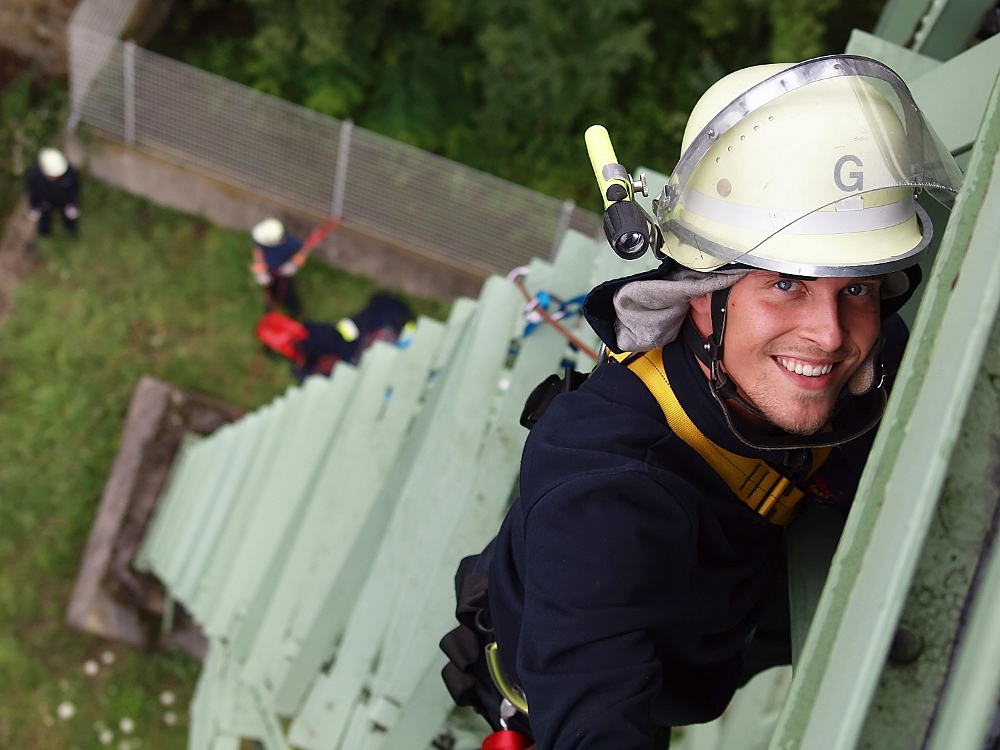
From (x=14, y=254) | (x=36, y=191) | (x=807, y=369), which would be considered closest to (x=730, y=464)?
(x=807, y=369)

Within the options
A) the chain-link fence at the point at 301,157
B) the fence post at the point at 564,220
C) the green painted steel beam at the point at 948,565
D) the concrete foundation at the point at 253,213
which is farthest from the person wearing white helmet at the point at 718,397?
the concrete foundation at the point at 253,213

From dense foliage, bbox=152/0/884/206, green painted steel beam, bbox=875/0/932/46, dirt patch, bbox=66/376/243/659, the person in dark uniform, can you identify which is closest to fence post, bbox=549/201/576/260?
dense foliage, bbox=152/0/884/206

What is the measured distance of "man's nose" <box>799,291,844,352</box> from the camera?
6.84 feet

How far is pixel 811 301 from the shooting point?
2.12 m

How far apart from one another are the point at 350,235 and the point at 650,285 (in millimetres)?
8074

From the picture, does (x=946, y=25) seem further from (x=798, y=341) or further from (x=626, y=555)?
(x=626, y=555)

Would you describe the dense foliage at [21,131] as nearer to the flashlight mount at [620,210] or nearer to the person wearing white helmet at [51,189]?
the person wearing white helmet at [51,189]

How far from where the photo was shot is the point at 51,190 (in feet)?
31.5

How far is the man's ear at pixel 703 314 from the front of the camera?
2276 mm

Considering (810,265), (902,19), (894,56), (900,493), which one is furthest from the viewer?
(902,19)

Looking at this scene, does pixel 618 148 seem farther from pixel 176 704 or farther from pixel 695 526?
pixel 695 526

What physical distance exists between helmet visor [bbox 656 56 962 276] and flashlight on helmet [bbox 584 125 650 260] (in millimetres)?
168

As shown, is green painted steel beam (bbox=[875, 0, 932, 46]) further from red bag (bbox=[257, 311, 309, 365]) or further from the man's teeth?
red bag (bbox=[257, 311, 309, 365])

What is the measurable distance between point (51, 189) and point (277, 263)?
99.4 inches
